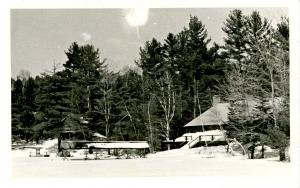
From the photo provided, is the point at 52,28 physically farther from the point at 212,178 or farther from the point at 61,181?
the point at 212,178

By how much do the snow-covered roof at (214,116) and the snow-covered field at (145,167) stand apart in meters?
1.36

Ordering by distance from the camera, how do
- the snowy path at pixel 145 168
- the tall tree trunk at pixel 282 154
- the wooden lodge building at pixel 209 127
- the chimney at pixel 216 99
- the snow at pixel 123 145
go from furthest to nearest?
the chimney at pixel 216 99, the wooden lodge building at pixel 209 127, the snow at pixel 123 145, the tall tree trunk at pixel 282 154, the snowy path at pixel 145 168

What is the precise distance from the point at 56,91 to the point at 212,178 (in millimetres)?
4942

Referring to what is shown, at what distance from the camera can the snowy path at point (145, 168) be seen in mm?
12703

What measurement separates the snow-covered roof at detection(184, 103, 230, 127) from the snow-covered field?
1361 mm

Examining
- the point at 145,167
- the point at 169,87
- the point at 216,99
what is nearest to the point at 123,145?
the point at 145,167

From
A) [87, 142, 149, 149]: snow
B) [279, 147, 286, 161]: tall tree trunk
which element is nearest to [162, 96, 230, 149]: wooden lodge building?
[87, 142, 149, 149]: snow

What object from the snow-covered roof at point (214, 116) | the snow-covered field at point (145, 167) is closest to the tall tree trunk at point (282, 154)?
the snow-covered field at point (145, 167)

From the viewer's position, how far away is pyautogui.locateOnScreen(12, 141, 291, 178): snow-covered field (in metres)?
12.7

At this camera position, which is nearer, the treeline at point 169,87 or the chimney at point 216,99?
the treeline at point 169,87

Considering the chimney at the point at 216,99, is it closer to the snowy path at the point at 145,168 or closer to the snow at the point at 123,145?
the snowy path at the point at 145,168

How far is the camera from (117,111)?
15.0 m

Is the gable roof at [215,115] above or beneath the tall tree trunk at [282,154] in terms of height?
above

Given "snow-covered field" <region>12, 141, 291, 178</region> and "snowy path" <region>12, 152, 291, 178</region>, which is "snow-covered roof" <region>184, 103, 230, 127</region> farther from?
"snowy path" <region>12, 152, 291, 178</region>
